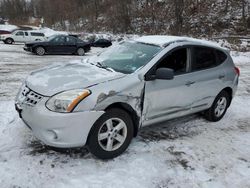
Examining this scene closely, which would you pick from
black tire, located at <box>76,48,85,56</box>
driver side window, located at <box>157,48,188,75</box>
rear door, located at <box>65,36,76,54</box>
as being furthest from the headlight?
black tire, located at <box>76,48,85,56</box>

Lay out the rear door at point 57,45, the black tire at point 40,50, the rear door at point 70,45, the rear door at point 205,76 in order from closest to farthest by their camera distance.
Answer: the rear door at point 205,76
the black tire at point 40,50
the rear door at point 57,45
the rear door at point 70,45

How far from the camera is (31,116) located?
399 cm

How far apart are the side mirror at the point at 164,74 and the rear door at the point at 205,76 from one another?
2.64 feet

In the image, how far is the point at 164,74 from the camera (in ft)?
14.9

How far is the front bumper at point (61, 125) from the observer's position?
382 cm

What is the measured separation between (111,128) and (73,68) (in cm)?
122

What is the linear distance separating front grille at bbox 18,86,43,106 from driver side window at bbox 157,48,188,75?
188cm

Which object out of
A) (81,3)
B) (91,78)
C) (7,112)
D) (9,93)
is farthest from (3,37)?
(81,3)

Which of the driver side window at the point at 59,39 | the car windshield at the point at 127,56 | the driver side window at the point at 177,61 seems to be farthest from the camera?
the driver side window at the point at 59,39

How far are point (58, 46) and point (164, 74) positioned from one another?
53.5ft

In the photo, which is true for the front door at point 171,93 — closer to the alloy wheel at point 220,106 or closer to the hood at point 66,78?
the hood at point 66,78

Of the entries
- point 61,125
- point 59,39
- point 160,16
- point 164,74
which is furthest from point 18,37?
point 61,125

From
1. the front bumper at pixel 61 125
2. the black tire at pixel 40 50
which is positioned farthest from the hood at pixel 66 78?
the black tire at pixel 40 50

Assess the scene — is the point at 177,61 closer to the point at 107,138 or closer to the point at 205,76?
the point at 205,76
